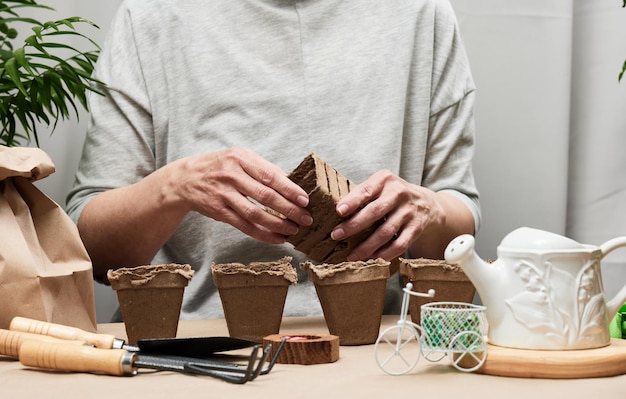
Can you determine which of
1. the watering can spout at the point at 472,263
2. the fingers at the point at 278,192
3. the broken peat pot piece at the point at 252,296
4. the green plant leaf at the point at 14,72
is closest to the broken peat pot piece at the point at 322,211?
the fingers at the point at 278,192

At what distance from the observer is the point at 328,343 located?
2.73 feet

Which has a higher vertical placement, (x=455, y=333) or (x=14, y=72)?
(x=14, y=72)

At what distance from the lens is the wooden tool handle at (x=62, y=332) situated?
2.76 ft

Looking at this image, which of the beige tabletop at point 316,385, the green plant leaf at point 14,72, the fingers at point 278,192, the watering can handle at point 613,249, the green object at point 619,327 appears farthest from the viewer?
the green plant leaf at point 14,72

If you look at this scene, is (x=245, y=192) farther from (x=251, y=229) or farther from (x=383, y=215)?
(x=383, y=215)

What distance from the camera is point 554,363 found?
29.4 inches

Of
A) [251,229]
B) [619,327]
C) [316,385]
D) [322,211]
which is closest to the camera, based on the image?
[316,385]

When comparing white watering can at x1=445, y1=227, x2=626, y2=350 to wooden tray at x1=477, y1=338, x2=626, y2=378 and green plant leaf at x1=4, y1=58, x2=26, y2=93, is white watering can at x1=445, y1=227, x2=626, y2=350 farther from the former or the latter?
green plant leaf at x1=4, y1=58, x2=26, y2=93

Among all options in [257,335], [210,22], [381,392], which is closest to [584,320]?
[381,392]

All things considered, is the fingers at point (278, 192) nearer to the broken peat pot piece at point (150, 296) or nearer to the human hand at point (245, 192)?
the human hand at point (245, 192)

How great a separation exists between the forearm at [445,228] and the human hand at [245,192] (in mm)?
341

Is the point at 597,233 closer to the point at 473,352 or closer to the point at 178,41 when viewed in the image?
the point at 178,41

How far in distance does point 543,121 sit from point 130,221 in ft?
3.37

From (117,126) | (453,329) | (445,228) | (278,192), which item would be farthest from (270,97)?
(453,329)
